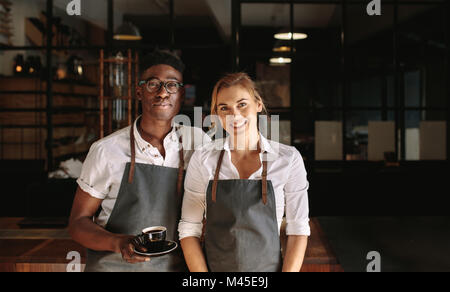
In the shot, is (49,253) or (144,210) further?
(49,253)

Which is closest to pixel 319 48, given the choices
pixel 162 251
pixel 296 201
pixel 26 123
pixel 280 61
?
pixel 280 61

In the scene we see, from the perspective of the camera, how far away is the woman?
159 centimetres

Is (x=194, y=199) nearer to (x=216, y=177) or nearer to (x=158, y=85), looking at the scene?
(x=216, y=177)

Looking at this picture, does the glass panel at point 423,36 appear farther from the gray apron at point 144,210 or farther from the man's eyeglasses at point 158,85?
the gray apron at point 144,210

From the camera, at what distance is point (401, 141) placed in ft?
12.5

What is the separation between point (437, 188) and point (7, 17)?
5.49 m

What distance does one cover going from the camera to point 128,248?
1498mm

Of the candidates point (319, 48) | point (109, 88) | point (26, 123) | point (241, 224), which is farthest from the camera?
point (26, 123)

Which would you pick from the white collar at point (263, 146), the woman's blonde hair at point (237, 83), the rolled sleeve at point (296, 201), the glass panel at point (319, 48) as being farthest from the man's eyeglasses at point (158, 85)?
the glass panel at point (319, 48)

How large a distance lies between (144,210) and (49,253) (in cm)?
72

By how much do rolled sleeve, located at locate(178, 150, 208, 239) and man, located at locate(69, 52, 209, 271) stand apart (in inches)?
3.0

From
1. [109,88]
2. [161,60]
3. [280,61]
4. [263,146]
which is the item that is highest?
[280,61]

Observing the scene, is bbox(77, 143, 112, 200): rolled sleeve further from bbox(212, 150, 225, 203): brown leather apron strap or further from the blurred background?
the blurred background
